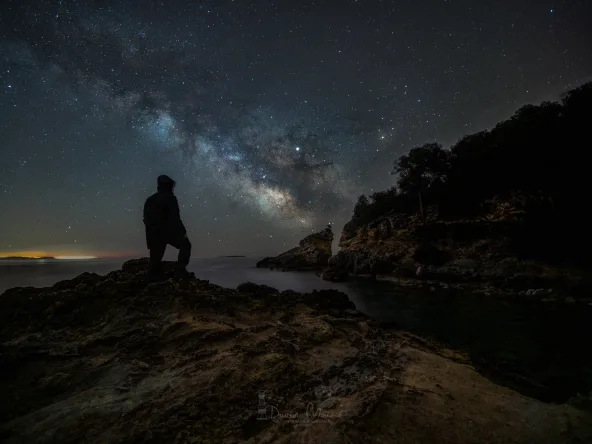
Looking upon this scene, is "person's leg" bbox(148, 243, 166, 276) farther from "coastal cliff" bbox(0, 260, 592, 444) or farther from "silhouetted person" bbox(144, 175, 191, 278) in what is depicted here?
"coastal cliff" bbox(0, 260, 592, 444)

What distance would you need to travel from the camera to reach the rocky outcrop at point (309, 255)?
221 feet

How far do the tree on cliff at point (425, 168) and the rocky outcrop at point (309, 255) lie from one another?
2800 cm

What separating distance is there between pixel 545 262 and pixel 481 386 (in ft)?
79.2

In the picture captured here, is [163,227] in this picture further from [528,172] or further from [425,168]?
[425,168]

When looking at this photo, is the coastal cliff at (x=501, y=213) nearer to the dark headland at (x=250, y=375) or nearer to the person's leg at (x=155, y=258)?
the dark headland at (x=250, y=375)

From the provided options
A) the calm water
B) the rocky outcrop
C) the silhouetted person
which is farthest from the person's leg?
the rocky outcrop

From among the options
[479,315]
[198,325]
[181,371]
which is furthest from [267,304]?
[479,315]

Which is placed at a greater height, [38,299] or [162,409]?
[38,299]

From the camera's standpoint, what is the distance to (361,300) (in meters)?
19.7

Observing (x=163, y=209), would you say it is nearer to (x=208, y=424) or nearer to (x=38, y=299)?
(x=38, y=299)

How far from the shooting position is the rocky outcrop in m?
67.4

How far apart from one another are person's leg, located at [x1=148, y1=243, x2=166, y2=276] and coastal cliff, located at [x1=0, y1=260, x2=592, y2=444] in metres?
1.87

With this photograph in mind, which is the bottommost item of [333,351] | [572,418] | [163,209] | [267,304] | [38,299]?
[572,418]

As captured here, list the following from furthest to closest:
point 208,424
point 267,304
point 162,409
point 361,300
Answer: point 361,300 → point 267,304 → point 162,409 → point 208,424
